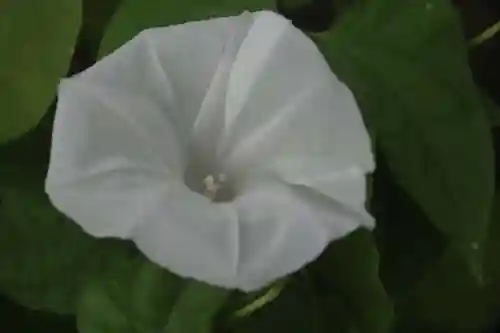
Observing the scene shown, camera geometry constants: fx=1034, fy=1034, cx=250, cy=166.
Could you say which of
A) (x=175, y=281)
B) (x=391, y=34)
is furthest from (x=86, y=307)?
(x=391, y=34)

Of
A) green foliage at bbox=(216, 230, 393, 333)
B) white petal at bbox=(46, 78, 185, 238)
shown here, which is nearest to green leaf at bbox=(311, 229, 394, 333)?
green foliage at bbox=(216, 230, 393, 333)

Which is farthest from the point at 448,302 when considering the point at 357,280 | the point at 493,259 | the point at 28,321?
the point at 28,321

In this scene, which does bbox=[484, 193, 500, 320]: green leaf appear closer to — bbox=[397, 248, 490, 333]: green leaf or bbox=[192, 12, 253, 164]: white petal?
bbox=[397, 248, 490, 333]: green leaf

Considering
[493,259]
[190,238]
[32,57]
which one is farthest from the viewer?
[493,259]

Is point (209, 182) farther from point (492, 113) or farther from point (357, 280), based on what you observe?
point (492, 113)

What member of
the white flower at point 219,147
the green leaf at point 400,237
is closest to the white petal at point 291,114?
the white flower at point 219,147

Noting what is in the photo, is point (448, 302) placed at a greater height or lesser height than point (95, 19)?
lesser
